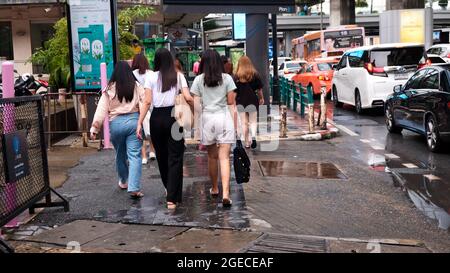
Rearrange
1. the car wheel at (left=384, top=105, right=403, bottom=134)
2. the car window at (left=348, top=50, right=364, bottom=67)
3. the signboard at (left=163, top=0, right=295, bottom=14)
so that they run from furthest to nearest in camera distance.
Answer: the car window at (left=348, top=50, right=364, bottom=67), the signboard at (left=163, top=0, right=295, bottom=14), the car wheel at (left=384, top=105, right=403, bottom=134)

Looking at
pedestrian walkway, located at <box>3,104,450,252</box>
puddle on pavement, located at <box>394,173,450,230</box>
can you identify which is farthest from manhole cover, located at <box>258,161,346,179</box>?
puddle on pavement, located at <box>394,173,450,230</box>

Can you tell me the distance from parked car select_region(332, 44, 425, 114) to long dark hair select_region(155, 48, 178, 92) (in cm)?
1054

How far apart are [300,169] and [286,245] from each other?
159 inches

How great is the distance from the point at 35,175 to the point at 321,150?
6211mm

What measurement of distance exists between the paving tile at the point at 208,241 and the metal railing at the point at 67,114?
5.99 meters

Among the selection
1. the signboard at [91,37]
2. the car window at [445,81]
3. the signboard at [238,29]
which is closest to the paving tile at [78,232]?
the signboard at [91,37]

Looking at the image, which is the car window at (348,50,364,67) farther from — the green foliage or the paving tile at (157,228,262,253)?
the paving tile at (157,228,262,253)

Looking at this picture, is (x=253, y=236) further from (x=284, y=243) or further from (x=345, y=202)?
(x=345, y=202)

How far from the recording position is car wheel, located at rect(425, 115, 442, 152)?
35.0 feet

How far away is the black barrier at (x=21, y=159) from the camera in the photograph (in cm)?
564

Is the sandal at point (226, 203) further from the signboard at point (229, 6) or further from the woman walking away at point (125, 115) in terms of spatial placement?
the signboard at point (229, 6)

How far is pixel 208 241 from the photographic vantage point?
555 cm

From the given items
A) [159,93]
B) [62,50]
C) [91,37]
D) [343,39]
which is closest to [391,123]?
[91,37]
